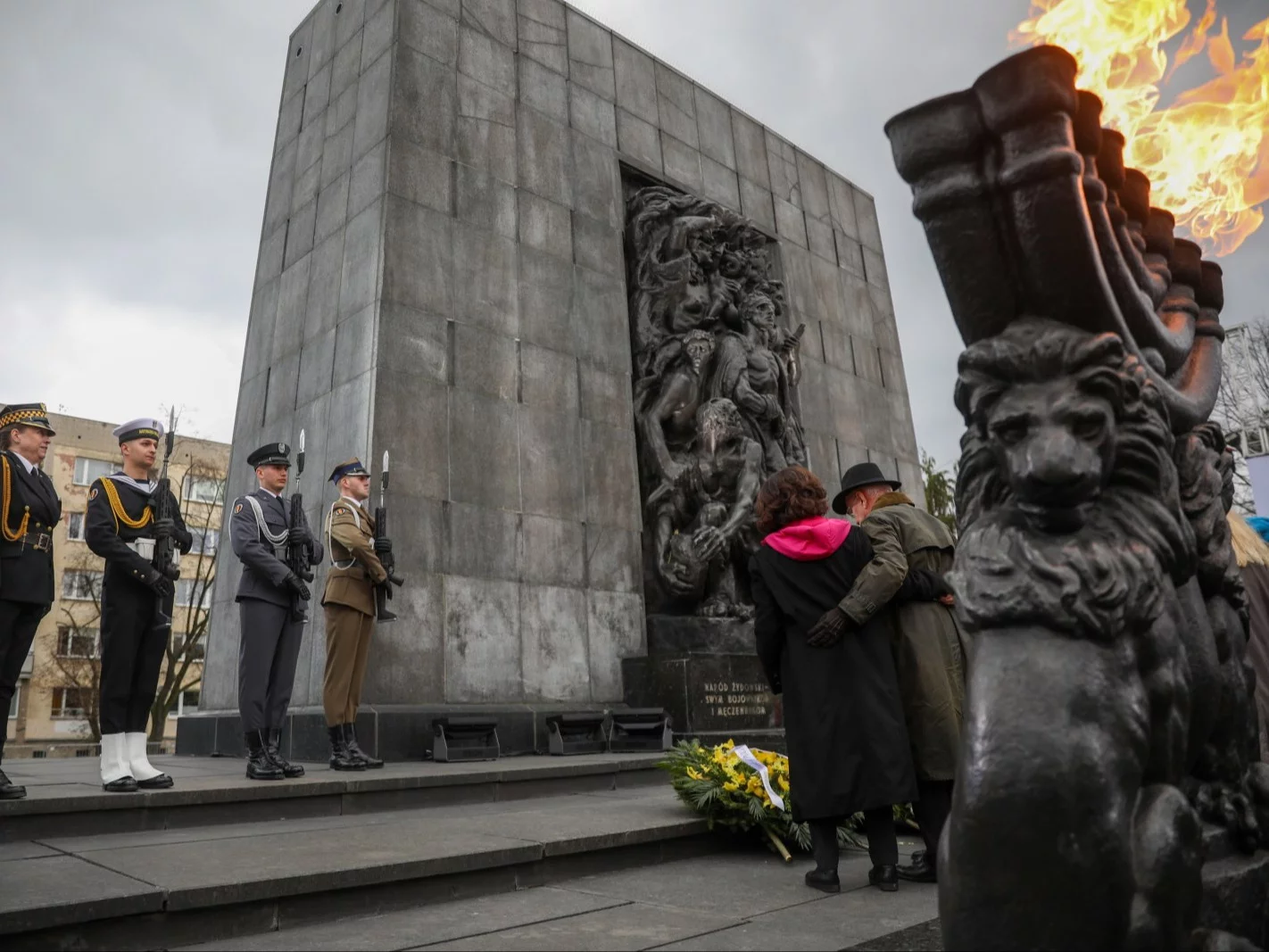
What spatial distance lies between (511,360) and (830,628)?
5.50 meters

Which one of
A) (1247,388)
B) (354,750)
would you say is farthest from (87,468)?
(1247,388)

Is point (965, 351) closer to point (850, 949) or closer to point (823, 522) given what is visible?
point (850, 949)

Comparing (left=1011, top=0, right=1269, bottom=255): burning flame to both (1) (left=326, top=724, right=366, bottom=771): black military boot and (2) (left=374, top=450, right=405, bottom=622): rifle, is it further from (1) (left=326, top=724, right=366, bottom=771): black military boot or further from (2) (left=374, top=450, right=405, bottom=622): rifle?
(1) (left=326, top=724, right=366, bottom=771): black military boot

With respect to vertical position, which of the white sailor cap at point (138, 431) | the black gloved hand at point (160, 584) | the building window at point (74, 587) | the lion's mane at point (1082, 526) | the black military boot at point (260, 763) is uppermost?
the building window at point (74, 587)

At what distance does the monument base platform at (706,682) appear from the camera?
8.23 metres

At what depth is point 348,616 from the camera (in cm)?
651

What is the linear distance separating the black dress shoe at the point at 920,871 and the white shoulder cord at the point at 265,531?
4412 mm

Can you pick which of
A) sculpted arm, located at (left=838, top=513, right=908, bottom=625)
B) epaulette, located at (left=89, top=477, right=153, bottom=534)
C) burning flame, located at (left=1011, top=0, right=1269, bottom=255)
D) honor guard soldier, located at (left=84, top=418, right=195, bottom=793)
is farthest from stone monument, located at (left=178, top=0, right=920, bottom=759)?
burning flame, located at (left=1011, top=0, right=1269, bottom=255)

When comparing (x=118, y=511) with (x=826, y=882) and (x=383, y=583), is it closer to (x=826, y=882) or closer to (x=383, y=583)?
(x=383, y=583)

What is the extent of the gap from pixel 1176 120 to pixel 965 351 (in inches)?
70.9

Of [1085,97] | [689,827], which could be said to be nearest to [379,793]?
[689,827]

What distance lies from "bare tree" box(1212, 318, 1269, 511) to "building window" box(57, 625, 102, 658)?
30334 mm

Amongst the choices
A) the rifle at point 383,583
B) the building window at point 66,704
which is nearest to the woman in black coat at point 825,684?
the rifle at point 383,583

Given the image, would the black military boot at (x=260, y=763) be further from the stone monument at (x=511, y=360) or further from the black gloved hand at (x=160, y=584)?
the stone monument at (x=511, y=360)
